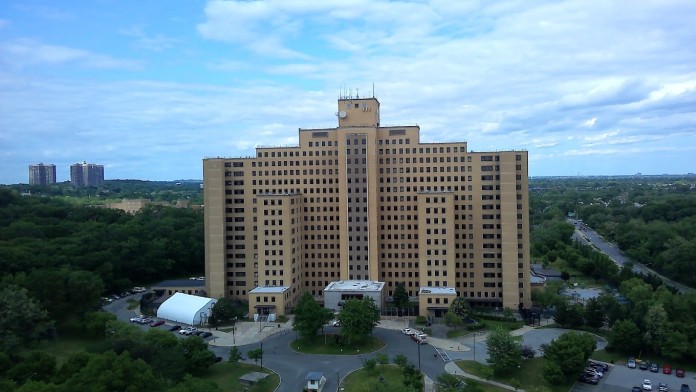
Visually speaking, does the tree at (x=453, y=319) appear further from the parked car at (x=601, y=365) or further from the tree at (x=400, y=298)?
the parked car at (x=601, y=365)

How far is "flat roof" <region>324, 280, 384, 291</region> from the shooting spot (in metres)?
69.6

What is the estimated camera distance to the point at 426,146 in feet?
248

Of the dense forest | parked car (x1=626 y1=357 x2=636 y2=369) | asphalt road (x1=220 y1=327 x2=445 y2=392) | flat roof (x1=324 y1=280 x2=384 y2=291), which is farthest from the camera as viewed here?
the dense forest

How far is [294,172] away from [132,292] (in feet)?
113

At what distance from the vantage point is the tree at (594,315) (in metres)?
59.7

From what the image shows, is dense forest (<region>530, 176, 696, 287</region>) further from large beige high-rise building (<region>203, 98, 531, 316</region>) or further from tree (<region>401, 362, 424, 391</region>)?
tree (<region>401, 362, 424, 391</region>)

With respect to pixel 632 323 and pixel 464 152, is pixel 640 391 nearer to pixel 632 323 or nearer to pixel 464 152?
pixel 632 323

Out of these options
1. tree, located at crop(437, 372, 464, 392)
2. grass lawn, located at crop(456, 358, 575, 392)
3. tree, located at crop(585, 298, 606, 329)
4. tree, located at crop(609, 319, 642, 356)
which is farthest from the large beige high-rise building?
tree, located at crop(437, 372, 464, 392)

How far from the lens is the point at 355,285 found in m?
71.8

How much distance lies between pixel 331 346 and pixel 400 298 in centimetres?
1510

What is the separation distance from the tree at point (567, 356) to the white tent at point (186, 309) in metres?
42.4

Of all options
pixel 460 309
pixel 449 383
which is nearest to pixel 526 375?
pixel 449 383

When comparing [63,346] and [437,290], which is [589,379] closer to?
[437,290]

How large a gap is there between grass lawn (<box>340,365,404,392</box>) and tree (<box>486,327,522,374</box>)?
890 cm
